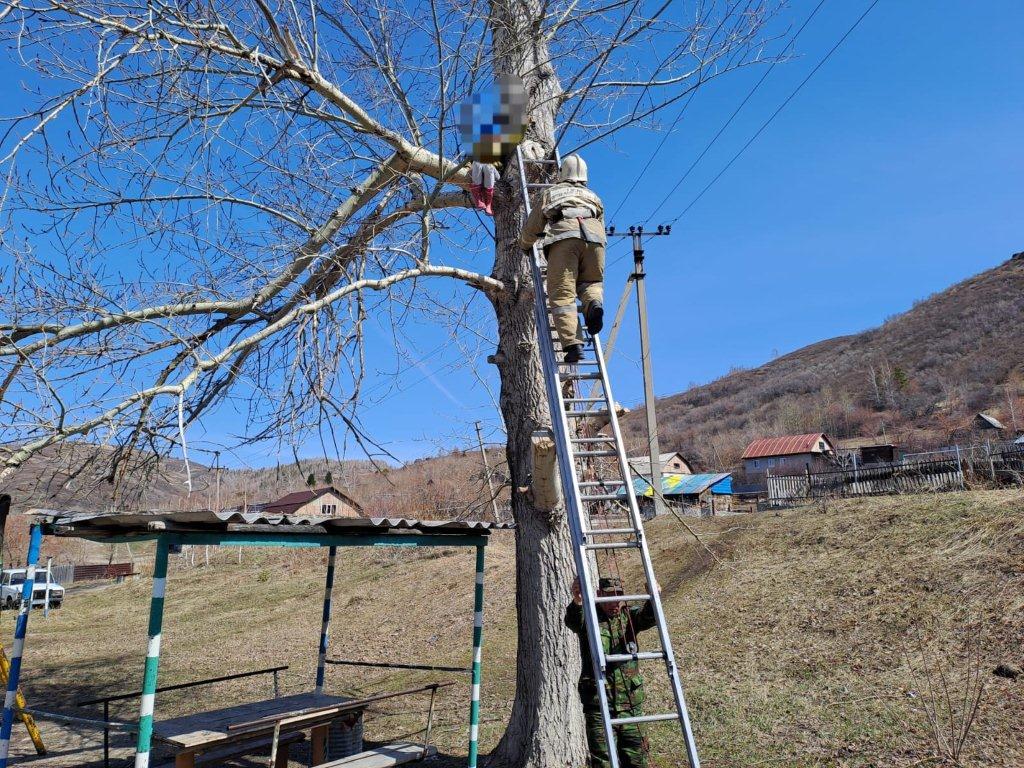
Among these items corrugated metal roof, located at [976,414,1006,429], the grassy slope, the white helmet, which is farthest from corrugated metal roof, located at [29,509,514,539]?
corrugated metal roof, located at [976,414,1006,429]

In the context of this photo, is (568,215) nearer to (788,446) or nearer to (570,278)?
(570,278)

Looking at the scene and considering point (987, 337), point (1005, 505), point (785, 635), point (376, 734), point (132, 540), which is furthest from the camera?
point (987, 337)

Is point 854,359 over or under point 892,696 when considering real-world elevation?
over

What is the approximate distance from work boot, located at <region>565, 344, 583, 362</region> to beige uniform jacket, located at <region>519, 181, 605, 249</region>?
2.70 ft

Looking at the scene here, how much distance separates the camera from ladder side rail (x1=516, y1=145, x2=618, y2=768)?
152 inches

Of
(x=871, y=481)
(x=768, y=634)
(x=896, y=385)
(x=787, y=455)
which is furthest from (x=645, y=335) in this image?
(x=896, y=385)

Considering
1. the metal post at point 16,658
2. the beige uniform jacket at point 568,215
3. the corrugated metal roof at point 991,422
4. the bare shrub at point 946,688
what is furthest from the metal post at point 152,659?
the corrugated metal roof at point 991,422

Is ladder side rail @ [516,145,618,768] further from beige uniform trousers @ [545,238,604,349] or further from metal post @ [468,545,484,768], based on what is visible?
metal post @ [468,545,484,768]

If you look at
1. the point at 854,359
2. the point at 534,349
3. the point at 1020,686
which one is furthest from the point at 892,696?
the point at 854,359

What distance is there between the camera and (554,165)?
7.56 meters

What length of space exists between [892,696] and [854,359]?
270 ft

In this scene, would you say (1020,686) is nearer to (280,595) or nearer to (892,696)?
(892,696)

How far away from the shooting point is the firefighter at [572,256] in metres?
5.50

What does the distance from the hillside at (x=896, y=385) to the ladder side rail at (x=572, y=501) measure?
39.1 m
